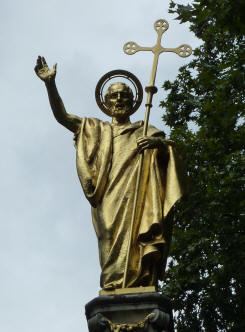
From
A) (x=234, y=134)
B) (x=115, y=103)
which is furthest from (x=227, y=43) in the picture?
(x=115, y=103)

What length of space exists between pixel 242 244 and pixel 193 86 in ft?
15.8

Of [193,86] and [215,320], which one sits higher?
[193,86]

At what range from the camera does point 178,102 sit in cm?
1788

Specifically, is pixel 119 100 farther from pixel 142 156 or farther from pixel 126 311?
pixel 126 311

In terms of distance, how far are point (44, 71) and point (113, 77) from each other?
3.53 ft

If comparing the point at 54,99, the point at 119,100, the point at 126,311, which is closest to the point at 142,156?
the point at 119,100

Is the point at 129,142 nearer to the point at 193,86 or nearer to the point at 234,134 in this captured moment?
the point at 234,134

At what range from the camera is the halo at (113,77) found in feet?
36.2

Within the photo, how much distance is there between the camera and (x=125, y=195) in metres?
9.75

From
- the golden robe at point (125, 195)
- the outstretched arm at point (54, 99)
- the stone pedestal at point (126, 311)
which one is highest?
the outstretched arm at point (54, 99)

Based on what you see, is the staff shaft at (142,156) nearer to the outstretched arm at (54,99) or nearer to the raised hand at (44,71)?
the outstretched arm at (54,99)

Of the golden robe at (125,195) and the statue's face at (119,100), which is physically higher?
the statue's face at (119,100)

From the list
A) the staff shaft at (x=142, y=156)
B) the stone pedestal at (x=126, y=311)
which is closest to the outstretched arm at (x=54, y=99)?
the staff shaft at (x=142, y=156)

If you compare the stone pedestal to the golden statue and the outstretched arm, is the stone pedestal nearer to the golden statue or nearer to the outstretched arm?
the golden statue
